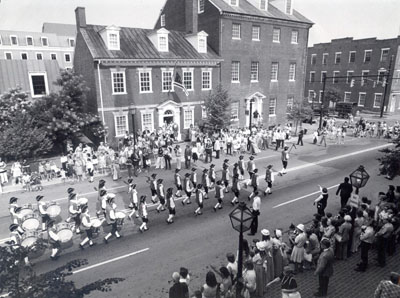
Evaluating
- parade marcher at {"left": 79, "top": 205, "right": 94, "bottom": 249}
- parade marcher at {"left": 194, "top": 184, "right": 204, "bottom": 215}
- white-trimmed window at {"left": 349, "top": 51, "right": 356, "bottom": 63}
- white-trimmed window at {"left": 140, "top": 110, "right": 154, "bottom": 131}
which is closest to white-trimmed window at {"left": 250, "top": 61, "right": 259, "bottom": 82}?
white-trimmed window at {"left": 140, "top": 110, "right": 154, "bottom": 131}

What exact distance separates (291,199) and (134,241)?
326 inches

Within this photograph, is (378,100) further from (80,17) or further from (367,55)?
(80,17)

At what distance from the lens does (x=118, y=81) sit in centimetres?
2588

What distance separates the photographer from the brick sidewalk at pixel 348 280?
334 inches

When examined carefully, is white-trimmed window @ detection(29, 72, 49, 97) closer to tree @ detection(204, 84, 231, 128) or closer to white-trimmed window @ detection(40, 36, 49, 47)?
tree @ detection(204, 84, 231, 128)

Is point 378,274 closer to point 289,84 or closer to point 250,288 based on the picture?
point 250,288

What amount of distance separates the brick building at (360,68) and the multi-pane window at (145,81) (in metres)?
34.6

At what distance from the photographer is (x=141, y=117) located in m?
27.5

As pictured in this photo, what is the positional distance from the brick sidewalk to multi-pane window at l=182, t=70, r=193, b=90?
22790mm

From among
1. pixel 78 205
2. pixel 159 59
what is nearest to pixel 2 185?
pixel 78 205

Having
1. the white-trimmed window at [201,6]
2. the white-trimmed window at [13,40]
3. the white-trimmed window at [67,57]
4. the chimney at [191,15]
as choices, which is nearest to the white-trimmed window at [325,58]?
the white-trimmed window at [201,6]

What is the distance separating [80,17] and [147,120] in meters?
10.8

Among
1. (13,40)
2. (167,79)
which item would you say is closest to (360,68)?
(167,79)

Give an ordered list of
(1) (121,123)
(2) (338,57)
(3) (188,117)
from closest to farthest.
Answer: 1. (1) (121,123)
2. (3) (188,117)
3. (2) (338,57)
